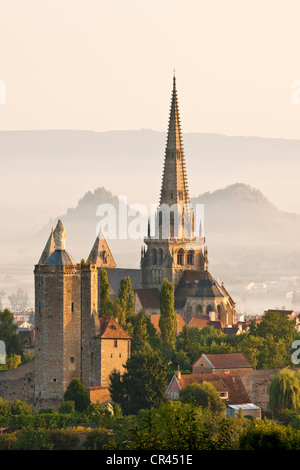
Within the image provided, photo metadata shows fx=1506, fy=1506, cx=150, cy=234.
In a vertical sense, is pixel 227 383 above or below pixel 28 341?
below

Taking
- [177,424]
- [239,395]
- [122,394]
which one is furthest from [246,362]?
→ [177,424]

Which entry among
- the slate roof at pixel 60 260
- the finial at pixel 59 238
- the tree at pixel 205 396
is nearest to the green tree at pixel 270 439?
the tree at pixel 205 396

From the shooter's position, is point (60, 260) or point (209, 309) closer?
point (60, 260)

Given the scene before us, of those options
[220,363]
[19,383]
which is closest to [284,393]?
[220,363]

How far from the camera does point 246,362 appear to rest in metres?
132

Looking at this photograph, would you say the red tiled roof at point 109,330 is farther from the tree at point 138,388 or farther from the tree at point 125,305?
the tree at point 125,305

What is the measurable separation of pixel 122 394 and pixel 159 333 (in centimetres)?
3238

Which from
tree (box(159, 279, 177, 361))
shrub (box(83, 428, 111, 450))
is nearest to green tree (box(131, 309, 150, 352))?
tree (box(159, 279, 177, 361))

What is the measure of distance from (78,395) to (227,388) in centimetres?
1386

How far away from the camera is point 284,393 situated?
404 ft

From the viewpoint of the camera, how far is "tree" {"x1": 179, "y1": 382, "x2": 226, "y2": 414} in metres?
118

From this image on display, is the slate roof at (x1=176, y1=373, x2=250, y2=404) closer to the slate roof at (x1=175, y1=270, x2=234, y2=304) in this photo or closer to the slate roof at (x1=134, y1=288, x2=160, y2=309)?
the slate roof at (x1=134, y1=288, x2=160, y2=309)

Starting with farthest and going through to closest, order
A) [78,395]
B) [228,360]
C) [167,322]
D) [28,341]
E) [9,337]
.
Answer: [28,341] < [167,322] < [9,337] < [228,360] < [78,395]

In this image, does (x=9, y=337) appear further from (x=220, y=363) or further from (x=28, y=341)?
(x=220, y=363)
